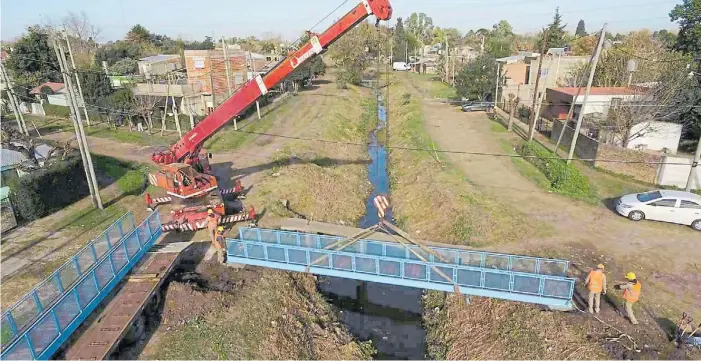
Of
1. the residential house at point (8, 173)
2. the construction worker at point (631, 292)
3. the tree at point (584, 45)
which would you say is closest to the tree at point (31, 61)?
the residential house at point (8, 173)

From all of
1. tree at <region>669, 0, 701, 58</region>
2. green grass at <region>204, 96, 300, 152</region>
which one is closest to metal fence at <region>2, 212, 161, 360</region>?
green grass at <region>204, 96, 300, 152</region>

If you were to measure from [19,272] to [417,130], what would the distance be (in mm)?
30216

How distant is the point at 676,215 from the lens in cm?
1911

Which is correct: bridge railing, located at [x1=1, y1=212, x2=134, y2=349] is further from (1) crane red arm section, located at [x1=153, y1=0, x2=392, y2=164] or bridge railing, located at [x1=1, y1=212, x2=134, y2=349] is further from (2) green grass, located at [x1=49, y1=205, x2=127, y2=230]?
(2) green grass, located at [x1=49, y1=205, x2=127, y2=230]

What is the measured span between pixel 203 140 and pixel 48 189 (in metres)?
8.73

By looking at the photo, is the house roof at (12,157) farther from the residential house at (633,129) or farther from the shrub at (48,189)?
the residential house at (633,129)

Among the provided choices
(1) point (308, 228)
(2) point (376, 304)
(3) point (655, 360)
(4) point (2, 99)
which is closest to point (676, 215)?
(3) point (655, 360)

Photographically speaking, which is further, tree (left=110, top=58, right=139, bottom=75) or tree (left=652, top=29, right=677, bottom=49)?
tree (left=110, top=58, right=139, bottom=75)

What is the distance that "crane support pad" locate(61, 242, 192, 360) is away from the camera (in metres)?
11.2

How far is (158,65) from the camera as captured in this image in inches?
2152

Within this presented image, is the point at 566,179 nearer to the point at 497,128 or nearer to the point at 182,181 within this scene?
the point at 497,128

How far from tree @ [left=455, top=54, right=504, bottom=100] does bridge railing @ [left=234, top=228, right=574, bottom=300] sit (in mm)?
37708

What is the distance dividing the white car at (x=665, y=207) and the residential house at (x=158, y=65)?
50075 mm

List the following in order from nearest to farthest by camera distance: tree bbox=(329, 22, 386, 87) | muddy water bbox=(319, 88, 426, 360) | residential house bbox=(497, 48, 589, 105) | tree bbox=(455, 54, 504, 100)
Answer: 1. muddy water bbox=(319, 88, 426, 360)
2. residential house bbox=(497, 48, 589, 105)
3. tree bbox=(455, 54, 504, 100)
4. tree bbox=(329, 22, 386, 87)
